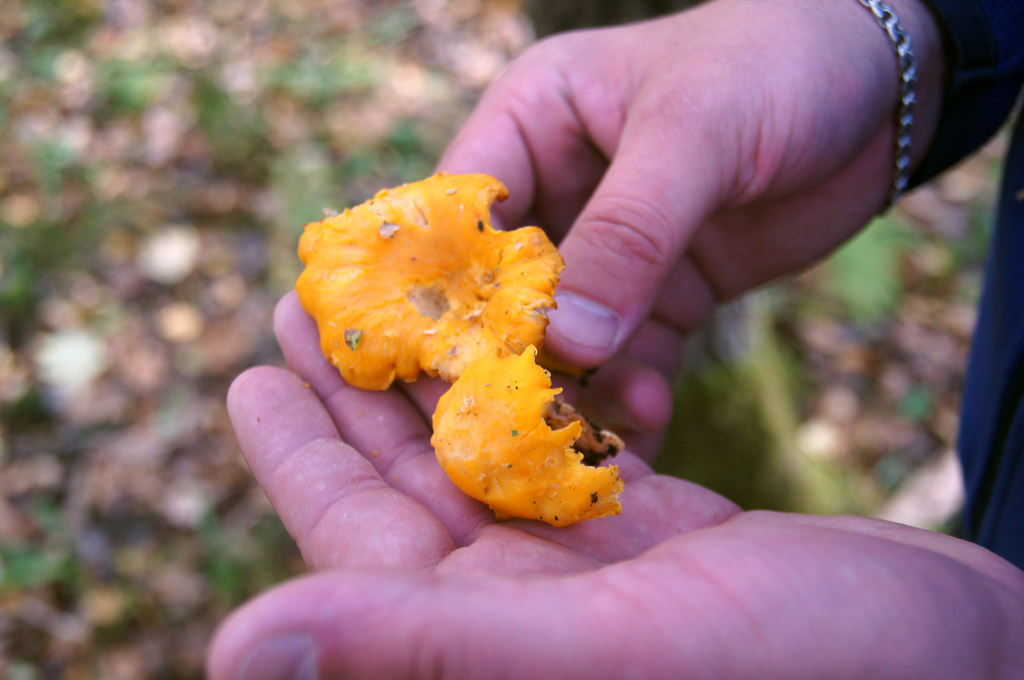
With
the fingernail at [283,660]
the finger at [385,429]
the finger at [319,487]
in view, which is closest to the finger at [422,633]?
the fingernail at [283,660]

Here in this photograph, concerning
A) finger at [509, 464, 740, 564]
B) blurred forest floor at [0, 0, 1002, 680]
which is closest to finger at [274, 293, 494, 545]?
finger at [509, 464, 740, 564]

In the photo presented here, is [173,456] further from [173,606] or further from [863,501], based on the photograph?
[863,501]

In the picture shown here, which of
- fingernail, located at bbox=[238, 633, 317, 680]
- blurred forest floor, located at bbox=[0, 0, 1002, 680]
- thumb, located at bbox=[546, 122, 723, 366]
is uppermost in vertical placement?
thumb, located at bbox=[546, 122, 723, 366]

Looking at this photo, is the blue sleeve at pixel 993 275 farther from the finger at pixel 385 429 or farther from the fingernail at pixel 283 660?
the fingernail at pixel 283 660

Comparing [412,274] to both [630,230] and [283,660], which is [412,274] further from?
[283,660]

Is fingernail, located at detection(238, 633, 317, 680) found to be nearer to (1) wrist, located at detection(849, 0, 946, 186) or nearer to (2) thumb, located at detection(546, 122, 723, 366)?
(2) thumb, located at detection(546, 122, 723, 366)
